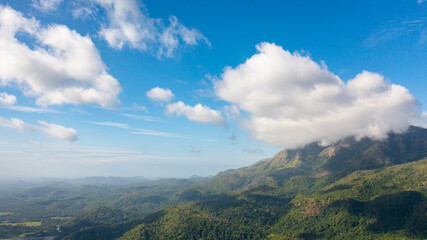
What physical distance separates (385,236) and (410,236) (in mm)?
18084

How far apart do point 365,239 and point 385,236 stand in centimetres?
1705

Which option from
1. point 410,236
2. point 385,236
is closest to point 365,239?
point 385,236

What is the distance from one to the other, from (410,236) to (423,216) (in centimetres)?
2717

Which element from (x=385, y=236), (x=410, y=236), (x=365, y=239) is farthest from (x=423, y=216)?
(x=365, y=239)

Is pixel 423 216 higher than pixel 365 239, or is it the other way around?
pixel 423 216

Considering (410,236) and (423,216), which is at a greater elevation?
(423,216)

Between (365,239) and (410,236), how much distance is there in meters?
34.6

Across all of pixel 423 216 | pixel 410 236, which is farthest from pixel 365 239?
pixel 423 216

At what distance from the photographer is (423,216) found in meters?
194

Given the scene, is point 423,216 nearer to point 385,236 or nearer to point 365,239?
point 385,236

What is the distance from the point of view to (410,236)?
604ft

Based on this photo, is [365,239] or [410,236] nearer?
[410,236]

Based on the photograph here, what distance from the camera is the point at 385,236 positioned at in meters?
194

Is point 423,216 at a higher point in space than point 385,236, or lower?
higher
